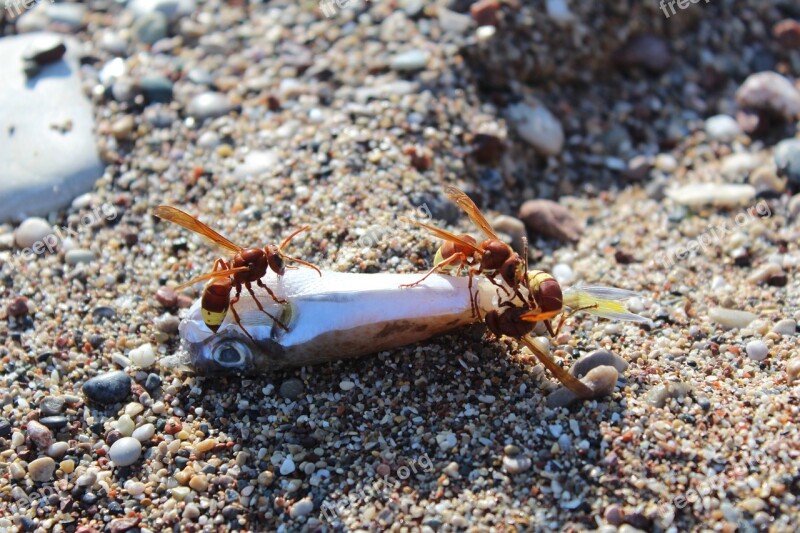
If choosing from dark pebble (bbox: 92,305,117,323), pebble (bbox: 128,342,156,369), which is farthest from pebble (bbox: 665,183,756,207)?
dark pebble (bbox: 92,305,117,323)

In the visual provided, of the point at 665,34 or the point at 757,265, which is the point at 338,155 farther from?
the point at 665,34

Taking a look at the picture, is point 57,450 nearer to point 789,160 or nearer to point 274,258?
point 274,258

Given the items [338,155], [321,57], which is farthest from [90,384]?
[321,57]

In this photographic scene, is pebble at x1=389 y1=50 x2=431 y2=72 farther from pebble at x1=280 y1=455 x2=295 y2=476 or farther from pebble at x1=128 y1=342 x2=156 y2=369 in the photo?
pebble at x1=280 y1=455 x2=295 y2=476

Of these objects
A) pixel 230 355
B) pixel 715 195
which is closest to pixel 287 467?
pixel 230 355

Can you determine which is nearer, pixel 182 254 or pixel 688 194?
pixel 182 254
